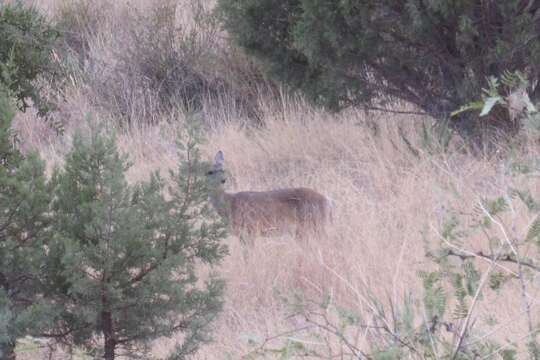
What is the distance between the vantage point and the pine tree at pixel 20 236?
420cm

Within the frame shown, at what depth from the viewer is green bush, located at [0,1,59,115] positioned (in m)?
4.83

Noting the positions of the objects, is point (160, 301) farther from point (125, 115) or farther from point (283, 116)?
point (125, 115)

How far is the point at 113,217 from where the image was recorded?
4270 millimetres

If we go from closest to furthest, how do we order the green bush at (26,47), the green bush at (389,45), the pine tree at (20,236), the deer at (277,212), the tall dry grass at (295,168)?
the pine tree at (20,236) < the green bush at (26,47) < the tall dry grass at (295,168) < the deer at (277,212) < the green bush at (389,45)

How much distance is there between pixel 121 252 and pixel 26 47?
1.33m

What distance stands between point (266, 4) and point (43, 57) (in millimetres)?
4007

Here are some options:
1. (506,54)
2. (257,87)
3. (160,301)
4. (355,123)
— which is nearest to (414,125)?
(355,123)

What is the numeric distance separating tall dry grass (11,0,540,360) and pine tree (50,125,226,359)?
12.2 inches

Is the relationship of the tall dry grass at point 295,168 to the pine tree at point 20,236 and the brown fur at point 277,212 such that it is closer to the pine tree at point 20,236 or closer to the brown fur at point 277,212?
the brown fur at point 277,212

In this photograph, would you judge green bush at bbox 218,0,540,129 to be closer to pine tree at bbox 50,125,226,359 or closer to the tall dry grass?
the tall dry grass

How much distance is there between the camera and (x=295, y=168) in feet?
30.1

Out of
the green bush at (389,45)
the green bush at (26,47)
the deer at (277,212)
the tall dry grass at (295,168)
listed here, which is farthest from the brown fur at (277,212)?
the green bush at (26,47)

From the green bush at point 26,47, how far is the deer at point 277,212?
217 centimetres

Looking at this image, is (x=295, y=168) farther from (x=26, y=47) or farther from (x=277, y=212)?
(x=26, y=47)
